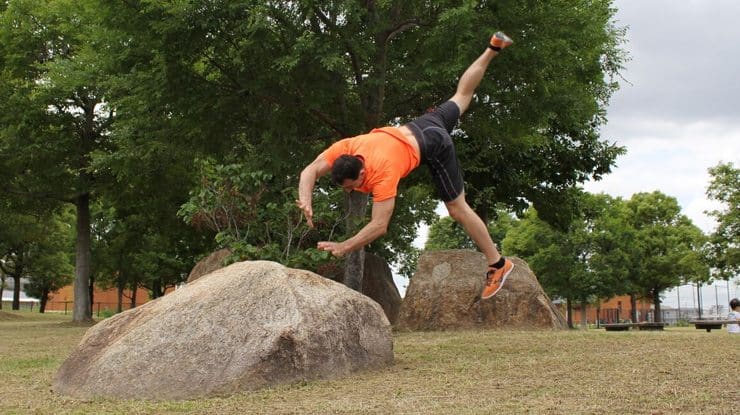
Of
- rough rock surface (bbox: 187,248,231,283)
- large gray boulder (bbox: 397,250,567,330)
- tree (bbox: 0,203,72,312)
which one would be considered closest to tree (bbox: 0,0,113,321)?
rough rock surface (bbox: 187,248,231,283)

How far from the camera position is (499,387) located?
7.48 metres

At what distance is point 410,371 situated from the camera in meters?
8.96

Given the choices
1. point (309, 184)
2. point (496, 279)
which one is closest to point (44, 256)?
point (496, 279)

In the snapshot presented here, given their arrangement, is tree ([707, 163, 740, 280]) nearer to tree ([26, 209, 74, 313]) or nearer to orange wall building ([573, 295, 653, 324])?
orange wall building ([573, 295, 653, 324])

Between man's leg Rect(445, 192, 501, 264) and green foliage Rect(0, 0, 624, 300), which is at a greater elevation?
green foliage Rect(0, 0, 624, 300)

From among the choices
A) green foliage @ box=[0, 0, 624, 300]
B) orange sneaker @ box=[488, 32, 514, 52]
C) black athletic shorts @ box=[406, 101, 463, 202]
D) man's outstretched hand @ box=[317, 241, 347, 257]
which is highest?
green foliage @ box=[0, 0, 624, 300]

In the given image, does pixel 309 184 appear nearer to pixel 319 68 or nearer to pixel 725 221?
pixel 319 68

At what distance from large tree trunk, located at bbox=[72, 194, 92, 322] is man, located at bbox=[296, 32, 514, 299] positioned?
23.2 metres

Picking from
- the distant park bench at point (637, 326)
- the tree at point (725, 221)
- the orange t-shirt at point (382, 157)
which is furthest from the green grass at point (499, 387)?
the tree at point (725, 221)

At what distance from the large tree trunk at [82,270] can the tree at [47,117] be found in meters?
0.04

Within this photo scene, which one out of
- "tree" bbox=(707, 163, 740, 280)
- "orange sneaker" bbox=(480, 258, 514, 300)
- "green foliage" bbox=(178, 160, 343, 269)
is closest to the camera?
"orange sneaker" bbox=(480, 258, 514, 300)

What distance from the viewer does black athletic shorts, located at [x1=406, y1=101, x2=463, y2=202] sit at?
25.2 feet

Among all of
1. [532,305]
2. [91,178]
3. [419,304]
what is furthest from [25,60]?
[532,305]

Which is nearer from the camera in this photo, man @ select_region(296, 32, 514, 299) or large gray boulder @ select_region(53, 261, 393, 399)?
man @ select_region(296, 32, 514, 299)
